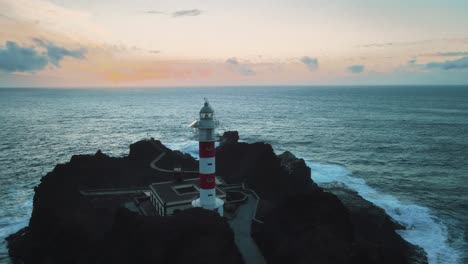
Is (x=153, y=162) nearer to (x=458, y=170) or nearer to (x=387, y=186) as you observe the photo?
(x=387, y=186)

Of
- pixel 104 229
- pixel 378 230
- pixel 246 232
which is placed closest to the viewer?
pixel 246 232

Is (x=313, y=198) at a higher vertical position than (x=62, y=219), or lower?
higher

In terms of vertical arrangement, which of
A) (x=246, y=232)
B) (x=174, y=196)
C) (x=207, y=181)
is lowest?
(x=246, y=232)

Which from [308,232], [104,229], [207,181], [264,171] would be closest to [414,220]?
[264,171]

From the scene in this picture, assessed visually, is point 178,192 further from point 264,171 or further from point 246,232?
point 264,171

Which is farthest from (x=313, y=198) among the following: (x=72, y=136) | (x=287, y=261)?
(x=72, y=136)

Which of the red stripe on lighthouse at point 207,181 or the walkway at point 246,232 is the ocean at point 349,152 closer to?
the walkway at point 246,232

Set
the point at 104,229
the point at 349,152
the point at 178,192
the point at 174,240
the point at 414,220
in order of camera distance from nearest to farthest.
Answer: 1. the point at 174,240
2. the point at 104,229
3. the point at 178,192
4. the point at 414,220
5. the point at 349,152
